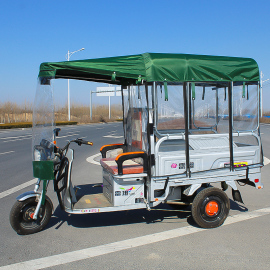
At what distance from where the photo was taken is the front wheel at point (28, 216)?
4.55 metres

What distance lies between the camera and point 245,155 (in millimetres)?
5258

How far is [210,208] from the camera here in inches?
195

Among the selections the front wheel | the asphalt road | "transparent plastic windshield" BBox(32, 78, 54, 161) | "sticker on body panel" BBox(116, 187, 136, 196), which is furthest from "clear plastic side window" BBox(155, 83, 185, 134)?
the front wheel

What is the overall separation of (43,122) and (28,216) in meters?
1.32

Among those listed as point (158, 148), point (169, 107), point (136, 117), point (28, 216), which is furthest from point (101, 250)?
point (169, 107)

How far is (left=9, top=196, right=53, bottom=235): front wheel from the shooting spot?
4.55 meters

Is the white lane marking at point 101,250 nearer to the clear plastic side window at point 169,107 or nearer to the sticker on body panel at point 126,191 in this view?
the sticker on body panel at point 126,191

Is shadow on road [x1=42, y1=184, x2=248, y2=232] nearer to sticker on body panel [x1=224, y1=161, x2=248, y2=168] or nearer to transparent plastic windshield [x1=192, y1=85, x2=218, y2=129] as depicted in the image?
sticker on body panel [x1=224, y1=161, x2=248, y2=168]

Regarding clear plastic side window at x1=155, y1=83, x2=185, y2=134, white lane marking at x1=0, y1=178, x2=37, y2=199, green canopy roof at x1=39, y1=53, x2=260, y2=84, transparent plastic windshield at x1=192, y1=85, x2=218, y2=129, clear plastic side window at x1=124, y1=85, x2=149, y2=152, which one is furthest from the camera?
white lane marking at x1=0, y1=178, x2=37, y2=199

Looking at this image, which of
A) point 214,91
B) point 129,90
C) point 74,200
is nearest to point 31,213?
point 74,200

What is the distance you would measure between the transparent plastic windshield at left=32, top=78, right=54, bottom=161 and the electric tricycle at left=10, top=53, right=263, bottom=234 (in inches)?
0.5

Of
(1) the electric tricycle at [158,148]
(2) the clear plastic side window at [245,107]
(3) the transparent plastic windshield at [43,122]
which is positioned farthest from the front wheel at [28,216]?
(2) the clear plastic side window at [245,107]

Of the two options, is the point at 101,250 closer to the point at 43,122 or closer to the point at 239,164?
the point at 43,122

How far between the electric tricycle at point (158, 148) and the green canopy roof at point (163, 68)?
0.01 m
